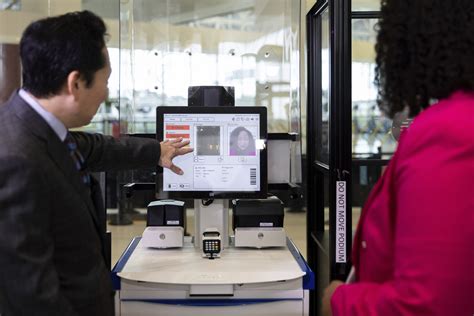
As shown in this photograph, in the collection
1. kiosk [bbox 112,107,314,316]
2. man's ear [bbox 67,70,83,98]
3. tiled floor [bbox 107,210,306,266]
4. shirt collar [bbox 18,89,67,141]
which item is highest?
man's ear [bbox 67,70,83,98]

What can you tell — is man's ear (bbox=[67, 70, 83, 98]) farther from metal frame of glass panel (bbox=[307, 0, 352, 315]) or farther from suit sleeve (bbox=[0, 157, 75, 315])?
metal frame of glass panel (bbox=[307, 0, 352, 315])

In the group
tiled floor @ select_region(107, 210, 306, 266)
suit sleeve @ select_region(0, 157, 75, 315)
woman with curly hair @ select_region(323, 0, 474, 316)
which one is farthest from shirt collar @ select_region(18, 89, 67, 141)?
tiled floor @ select_region(107, 210, 306, 266)

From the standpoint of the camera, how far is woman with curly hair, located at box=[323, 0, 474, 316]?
0.85 meters

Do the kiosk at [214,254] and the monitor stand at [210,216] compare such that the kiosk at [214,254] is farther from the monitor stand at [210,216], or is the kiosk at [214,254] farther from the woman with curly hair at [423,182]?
the woman with curly hair at [423,182]

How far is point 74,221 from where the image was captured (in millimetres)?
1299

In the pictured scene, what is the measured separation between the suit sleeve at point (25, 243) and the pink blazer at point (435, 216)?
0.74 metres

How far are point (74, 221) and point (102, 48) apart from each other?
1.52ft

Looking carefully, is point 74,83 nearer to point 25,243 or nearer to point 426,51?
point 25,243

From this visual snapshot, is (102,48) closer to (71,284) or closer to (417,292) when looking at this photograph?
(71,284)

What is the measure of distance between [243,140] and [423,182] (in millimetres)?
1262

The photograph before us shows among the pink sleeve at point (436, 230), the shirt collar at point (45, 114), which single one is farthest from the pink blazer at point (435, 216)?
the shirt collar at point (45, 114)

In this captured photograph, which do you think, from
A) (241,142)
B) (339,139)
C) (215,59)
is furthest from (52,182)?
(215,59)

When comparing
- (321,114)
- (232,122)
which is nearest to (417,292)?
(232,122)

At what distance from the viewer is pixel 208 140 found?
2.09 metres
